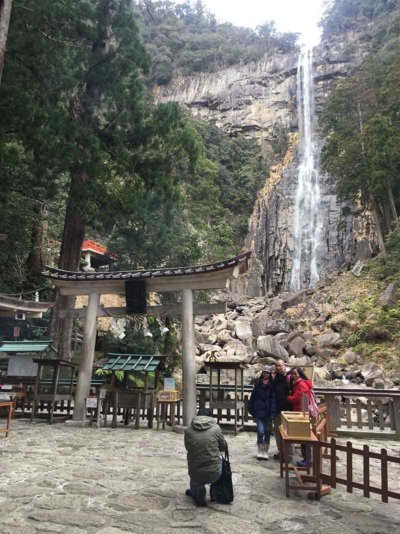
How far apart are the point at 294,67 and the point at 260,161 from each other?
13539mm

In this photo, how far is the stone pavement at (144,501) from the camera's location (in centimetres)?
342

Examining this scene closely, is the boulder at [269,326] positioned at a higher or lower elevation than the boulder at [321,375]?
higher

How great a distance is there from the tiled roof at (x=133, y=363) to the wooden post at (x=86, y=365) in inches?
20.3

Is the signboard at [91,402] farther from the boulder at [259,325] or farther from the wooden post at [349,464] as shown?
the boulder at [259,325]

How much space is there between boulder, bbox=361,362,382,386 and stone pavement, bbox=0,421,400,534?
31.6 ft

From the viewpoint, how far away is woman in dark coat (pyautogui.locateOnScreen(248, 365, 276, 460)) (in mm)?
5789

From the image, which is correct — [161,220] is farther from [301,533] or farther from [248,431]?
[301,533]

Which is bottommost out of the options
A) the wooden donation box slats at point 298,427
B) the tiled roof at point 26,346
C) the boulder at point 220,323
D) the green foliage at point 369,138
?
the wooden donation box slats at point 298,427

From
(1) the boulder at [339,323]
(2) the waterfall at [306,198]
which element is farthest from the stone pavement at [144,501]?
(2) the waterfall at [306,198]

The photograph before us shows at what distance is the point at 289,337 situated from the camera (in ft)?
62.9

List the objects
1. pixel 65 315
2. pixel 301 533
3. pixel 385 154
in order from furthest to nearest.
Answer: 1. pixel 385 154
2. pixel 65 315
3. pixel 301 533

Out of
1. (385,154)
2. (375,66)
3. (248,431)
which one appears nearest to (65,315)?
(248,431)

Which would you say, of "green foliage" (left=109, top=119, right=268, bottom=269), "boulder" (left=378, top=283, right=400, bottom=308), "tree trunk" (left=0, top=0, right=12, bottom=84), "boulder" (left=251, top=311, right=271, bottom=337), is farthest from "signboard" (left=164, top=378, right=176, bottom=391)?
"boulder" (left=251, top=311, right=271, bottom=337)

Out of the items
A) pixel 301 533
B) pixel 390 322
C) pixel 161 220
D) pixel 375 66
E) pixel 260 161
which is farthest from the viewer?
pixel 260 161
